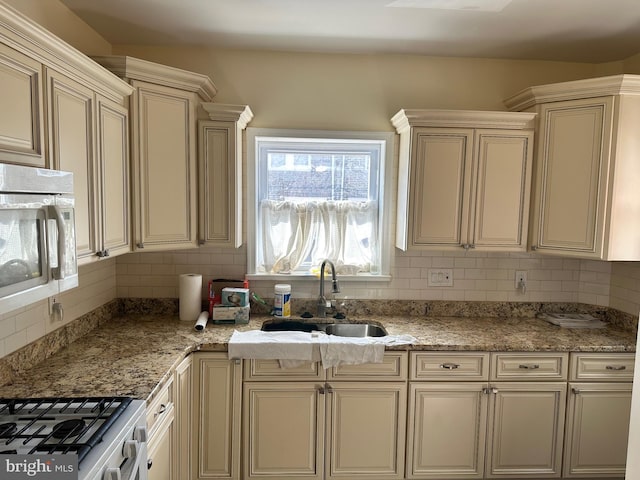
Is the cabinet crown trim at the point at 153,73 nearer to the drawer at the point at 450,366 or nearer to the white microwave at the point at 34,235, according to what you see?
the white microwave at the point at 34,235

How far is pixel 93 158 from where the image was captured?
6.05 ft

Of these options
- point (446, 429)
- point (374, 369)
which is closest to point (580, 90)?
point (374, 369)

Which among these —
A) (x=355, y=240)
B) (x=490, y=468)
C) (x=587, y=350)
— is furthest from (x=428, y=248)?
(x=490, y=468)

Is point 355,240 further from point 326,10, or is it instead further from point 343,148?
point 326,10

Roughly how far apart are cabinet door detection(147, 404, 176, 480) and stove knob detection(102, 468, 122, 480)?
0.45m

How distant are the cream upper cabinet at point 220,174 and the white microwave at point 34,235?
3.72 ft

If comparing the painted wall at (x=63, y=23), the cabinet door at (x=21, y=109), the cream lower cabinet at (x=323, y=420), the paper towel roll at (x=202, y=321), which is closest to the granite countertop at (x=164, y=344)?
the paper towel roll at (x=202, y=321)

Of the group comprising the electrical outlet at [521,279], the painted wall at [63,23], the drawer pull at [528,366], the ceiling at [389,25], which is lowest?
the drawer pull at [528,366]

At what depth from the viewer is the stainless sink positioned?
2.75 meters

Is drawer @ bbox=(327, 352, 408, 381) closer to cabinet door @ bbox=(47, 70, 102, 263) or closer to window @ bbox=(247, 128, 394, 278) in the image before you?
window @ bbox=(247, 128, 394, 278)

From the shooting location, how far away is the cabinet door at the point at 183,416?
2076 mm

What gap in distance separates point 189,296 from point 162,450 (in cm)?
98

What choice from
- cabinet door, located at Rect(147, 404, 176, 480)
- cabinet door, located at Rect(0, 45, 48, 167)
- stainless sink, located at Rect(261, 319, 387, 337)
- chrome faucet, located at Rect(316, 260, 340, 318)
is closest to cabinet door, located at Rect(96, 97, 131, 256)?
cabinet door, located at Rect(0, 45, 48, 167)

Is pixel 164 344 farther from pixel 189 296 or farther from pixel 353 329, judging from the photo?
pixel 353 329
